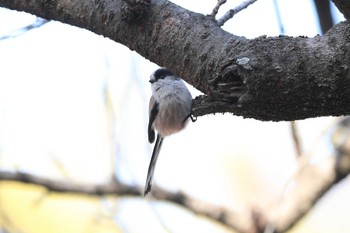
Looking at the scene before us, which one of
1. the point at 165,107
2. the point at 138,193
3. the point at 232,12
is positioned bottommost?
the point at 138,193

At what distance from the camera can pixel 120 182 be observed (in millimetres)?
2361

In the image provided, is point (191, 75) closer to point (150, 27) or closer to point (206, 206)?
point (150, 27)

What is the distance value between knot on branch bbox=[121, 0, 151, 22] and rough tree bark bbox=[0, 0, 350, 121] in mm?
44

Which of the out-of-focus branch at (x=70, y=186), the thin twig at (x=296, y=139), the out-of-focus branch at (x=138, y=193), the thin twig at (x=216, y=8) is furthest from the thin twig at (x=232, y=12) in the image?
the out-of-focus branch at (x=70, y=186)

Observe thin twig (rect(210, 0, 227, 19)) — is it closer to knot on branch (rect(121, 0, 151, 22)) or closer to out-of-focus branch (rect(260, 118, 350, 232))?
knot on branch (rect(121, 0, 151, 22))

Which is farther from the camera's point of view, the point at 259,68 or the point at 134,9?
the point at 134,9

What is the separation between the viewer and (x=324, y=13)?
0.77 meters

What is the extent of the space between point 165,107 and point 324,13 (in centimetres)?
76

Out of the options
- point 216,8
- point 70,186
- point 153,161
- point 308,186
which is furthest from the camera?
point 70,186

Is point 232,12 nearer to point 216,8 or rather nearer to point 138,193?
point 216,8

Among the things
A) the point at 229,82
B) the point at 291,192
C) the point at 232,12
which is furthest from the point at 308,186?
the point at 229,82

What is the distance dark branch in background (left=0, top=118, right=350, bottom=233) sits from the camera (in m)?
1.95

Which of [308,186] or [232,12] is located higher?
[232,12]

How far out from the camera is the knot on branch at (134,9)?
0.84 meters
